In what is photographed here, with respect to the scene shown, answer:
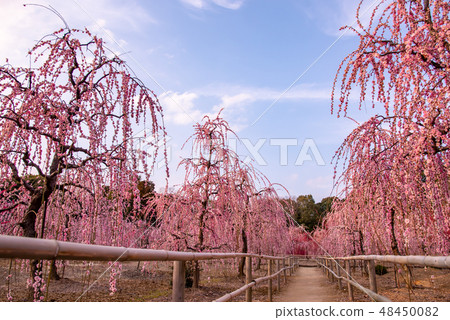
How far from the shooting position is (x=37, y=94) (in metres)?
4.79

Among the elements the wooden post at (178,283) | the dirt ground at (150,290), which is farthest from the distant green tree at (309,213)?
the wooden post at (178,283)

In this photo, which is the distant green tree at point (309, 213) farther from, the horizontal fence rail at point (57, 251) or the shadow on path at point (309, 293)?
the horizontal fence rail at point (57, 251)

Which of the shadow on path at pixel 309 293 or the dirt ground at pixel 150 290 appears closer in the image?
the dirt ground at pixel 150 290

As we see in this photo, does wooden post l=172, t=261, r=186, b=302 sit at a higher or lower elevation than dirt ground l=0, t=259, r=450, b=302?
higher

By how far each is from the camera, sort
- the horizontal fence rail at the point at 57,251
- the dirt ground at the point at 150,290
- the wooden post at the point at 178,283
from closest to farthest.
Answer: the horizontal fence rail at the point at 57,251 < the wooden post at the point at 178,283 < the dirt ground at the point at 150,290

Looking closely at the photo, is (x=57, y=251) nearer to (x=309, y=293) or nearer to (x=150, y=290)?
(x=150, y=290)

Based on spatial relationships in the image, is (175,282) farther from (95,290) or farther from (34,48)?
(95,290)

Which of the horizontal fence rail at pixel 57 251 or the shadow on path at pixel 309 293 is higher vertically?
the horizontal fence rail at pixel 57 251

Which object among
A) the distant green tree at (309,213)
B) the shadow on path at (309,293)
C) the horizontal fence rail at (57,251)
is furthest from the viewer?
the distant green tree at (309,213)

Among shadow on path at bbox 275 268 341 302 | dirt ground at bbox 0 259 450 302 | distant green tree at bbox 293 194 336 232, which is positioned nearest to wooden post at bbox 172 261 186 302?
dirt ground at bbox 0 259 450 302

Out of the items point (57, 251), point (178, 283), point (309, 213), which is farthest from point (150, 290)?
point (309, 213)

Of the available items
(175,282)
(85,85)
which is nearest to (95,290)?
(85,85)

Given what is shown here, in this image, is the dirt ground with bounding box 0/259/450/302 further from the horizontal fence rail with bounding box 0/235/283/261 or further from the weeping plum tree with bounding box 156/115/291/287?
the horizontal fence rail with bounding box 0/235/283/261

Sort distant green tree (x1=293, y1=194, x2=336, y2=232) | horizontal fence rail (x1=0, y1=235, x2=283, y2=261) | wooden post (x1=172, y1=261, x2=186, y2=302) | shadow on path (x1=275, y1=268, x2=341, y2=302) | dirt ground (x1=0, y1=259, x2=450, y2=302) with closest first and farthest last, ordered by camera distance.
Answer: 1. horizontal fence rail (x1=0, y1=235, x2=283, y2=261)
2. wooden post (x1=172, y1=261, x2=186, y2=302)
3. dirt ground (x1=0, y1=259, x2=450, y2=302)
4. shadow on path (x1=275, y1=268, x2=341, y2=302)
5. distant green tree (x1=293, y1=194, x2=336, y2=232)
